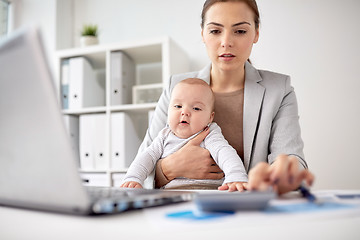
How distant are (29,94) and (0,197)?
24 centimetres

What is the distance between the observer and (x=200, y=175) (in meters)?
1.17

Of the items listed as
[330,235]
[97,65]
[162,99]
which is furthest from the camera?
[97,65]

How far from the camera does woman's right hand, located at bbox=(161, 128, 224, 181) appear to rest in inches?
45.8

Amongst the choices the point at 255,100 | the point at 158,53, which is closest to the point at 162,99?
the point at 255,100

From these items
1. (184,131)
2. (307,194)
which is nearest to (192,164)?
(184,131)

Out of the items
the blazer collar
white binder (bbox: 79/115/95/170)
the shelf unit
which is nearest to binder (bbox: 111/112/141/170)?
the shelf unit

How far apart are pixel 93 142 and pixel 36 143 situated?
199cm

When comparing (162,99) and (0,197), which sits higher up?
(162,99)

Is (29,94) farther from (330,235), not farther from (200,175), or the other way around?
(200,175)

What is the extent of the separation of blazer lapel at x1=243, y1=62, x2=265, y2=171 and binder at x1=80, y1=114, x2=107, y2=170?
4.25ft

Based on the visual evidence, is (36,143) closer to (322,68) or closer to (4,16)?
(322,68)

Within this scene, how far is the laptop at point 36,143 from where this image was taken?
38cm

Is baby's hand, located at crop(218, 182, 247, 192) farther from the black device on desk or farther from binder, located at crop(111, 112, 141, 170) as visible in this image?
binder, located at crop(111, 112, 141, 170)

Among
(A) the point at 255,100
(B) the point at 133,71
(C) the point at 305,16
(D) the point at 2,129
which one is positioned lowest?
(D) the point at 2,129
